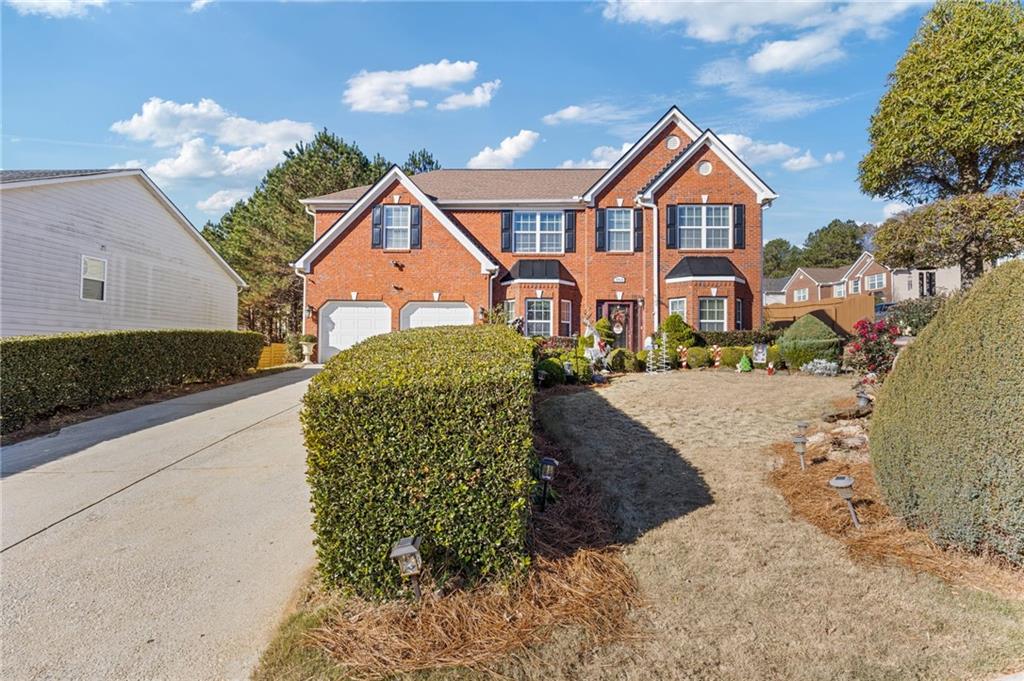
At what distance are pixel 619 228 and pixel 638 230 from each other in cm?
70

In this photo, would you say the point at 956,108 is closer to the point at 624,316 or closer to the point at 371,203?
the point at 624,316

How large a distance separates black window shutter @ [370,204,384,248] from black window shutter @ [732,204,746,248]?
1270 cm

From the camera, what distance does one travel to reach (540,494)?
4.20 m

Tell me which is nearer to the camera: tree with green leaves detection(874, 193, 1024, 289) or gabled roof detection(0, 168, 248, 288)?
gabled roof detection(0, 168, 248, 288)

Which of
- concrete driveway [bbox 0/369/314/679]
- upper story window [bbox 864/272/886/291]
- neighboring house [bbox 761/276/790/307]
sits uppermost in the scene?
A: neighboring house [bbox 761/276/790/307]

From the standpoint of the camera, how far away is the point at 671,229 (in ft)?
59.1

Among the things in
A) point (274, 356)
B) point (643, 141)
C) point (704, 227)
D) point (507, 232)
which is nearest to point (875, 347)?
point (704, 227)

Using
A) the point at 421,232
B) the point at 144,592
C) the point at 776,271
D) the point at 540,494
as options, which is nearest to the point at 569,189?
the point at 421,232

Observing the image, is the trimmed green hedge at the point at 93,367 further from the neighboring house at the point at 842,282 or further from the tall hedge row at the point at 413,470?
the neighboring house at the point at 842,282

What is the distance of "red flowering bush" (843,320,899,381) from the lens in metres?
8.52

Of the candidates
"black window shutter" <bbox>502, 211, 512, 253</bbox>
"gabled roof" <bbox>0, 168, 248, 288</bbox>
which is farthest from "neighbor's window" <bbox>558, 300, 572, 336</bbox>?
"gabled roof" <bbox>0, 168, 248, 288</bbox>

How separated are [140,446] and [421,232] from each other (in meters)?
12.4

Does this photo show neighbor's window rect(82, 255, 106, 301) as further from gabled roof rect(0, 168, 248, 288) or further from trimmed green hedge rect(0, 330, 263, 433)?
trimmed green hedge rect(0, 330, 263, 433)

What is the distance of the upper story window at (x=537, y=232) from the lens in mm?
18953
